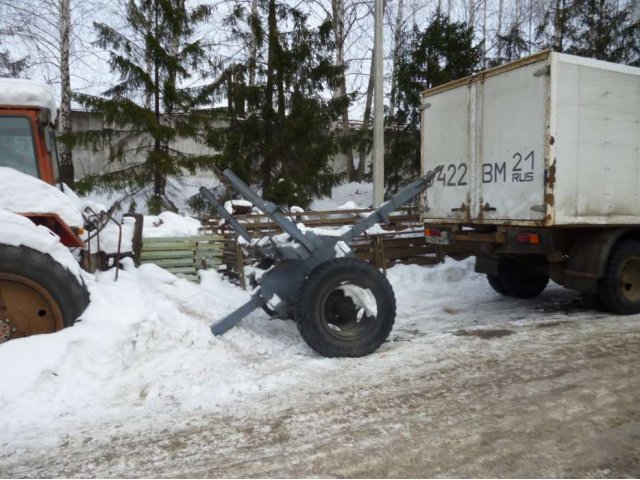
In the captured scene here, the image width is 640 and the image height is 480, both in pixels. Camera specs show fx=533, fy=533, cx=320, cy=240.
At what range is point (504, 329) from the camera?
641 cm

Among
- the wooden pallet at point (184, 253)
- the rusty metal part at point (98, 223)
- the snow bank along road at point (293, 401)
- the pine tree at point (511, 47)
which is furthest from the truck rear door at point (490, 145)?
the pine tree at point (511, 47)

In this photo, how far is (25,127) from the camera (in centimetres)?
498

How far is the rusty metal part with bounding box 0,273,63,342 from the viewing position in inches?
162

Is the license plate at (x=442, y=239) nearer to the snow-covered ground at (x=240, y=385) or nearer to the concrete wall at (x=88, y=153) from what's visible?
the snow-covered ground at (x=240, y=385)

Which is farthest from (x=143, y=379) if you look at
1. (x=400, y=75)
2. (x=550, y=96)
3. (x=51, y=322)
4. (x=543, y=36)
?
(x=543, y=36)

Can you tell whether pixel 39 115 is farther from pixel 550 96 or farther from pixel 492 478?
pixel 550 96

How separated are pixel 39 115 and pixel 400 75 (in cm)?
1140

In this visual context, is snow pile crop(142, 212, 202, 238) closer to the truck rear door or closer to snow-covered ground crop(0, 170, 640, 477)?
snow-covered ground crop(0, 170, 640, 477)

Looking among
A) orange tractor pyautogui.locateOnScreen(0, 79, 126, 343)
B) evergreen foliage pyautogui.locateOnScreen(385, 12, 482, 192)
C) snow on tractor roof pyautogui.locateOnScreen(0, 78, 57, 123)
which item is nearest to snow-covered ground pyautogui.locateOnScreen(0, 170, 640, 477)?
orange tractor pyautogui.locateOnScreen(0, 79, 126, 343)

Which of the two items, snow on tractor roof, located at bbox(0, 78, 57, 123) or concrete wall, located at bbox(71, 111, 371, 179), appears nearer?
snow on tractor roof, located at bbox(0, 78, 57, 123)

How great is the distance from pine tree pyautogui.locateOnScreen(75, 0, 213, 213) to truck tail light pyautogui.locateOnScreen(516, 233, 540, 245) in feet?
27.6

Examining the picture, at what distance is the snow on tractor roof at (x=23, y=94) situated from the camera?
4.95 m

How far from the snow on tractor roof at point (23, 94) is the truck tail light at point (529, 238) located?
556 centimetres

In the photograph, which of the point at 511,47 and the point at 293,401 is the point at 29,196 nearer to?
the point at 293,401
